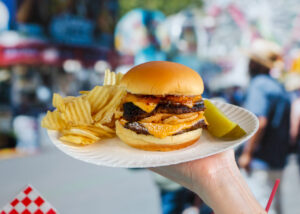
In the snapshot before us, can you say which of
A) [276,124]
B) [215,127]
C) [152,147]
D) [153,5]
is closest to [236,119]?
[215,127]

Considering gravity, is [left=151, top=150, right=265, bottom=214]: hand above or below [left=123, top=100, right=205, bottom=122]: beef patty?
below

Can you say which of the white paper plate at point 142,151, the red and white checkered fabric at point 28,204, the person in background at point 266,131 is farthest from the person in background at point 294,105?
the red and white checkered fabric at point 28,204

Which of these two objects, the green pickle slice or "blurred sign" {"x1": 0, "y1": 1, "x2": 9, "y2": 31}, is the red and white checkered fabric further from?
"blurred sign" {"x1": 0, "y1": 1, "x2": 9, "y2": 31}

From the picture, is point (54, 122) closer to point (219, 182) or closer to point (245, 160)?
point (219, 182)

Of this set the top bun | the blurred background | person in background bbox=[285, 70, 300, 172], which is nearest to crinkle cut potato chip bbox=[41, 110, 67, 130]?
the top bun

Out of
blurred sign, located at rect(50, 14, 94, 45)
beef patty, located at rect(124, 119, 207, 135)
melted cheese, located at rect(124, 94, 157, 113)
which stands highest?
blurred sign, located at rect(50, 14, 94, 45)

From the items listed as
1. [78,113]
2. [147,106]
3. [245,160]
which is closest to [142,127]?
[147,106]
